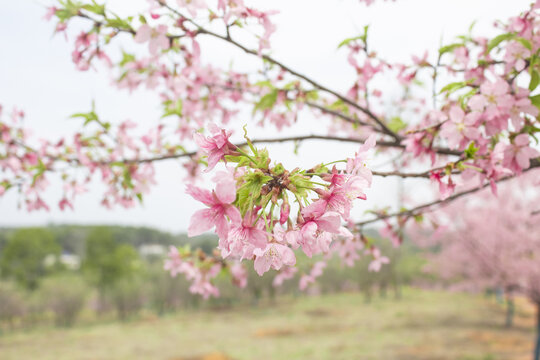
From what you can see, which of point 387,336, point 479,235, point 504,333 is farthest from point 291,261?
point 504,333

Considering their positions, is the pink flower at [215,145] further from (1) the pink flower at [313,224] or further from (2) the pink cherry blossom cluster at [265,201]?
(1) the pink flower at [313,224]

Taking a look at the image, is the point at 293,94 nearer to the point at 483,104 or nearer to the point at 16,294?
the point at 483,104

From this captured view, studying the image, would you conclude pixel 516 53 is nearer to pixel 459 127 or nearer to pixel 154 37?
pixel 459 127

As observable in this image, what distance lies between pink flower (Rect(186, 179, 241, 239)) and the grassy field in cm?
1180

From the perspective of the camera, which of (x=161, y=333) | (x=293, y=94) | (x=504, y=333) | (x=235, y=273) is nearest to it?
(x=293, y=94)

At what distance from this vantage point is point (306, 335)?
1502cm

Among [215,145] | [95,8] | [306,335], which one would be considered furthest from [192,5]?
[306,335]

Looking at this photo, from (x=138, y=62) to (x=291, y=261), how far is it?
1.87 metres

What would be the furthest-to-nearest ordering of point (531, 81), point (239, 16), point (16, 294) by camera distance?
point (16, 294) < point (239, 16) < point (531, 81)

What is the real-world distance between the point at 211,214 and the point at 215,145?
0.15 metres

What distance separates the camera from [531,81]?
3.84 ft

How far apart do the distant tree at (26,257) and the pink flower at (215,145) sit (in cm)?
3513

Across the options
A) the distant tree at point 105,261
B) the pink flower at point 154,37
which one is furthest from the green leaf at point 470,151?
the distant tree at point 105,261

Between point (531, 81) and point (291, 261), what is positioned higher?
point (531, 81)
